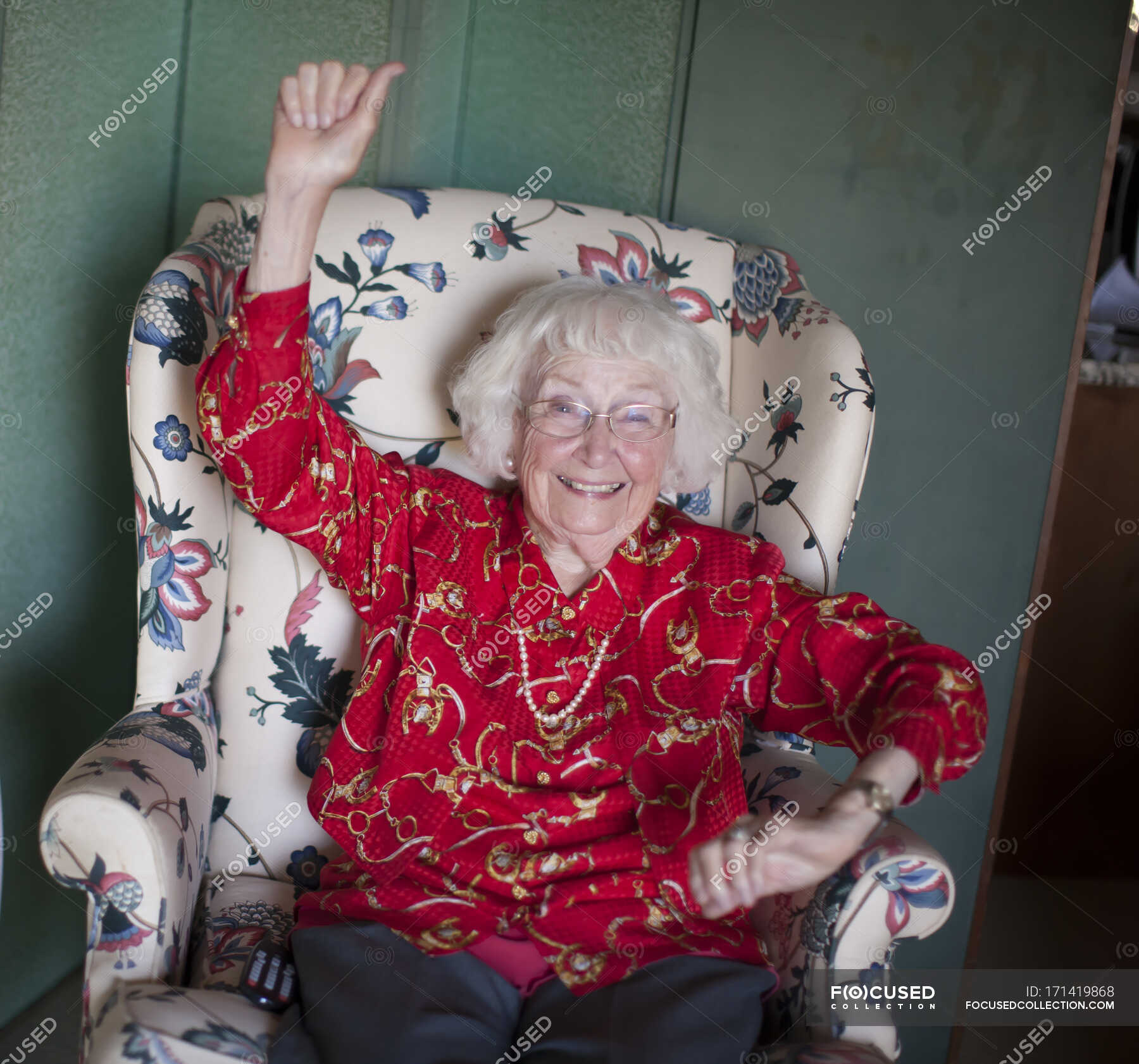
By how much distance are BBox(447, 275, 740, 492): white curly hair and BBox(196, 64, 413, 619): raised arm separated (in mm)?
170

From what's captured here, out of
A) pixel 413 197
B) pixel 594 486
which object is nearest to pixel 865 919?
pixel 594 486

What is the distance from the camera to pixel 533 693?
1284 mm

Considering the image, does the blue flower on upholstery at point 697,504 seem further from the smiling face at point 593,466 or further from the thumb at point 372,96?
the thumb at point 372,96

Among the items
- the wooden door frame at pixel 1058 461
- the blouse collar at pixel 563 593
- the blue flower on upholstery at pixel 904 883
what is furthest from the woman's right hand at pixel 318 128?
the wooden door frame at pixel 1058 461

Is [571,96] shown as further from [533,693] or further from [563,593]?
[533,693]

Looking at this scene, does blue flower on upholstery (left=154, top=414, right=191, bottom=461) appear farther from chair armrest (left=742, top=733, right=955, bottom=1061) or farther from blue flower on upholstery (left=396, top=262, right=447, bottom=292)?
chair armrest (left=742, top=733, right=955, bottom=1061)

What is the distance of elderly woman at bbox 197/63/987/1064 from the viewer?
3.55 ft

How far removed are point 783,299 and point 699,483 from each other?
0.35m

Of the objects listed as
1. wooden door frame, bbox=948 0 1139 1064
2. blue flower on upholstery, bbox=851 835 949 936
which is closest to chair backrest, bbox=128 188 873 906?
blue flower on upholstery, bbox=851 835 949 936

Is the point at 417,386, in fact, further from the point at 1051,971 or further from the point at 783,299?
the point at 1051,971

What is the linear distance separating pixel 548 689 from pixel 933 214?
121cm

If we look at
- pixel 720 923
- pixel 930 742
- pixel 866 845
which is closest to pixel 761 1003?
pixel 720 923

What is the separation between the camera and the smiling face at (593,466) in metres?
1.31

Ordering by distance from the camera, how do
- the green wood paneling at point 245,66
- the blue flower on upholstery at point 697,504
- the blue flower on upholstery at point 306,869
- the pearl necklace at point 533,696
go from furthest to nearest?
the green wood paneling at point 245,66
the blue flower on upholstery at point 697,504
the blue flower on upholstery at point 306,869
the pearl necklace at point 533,696
